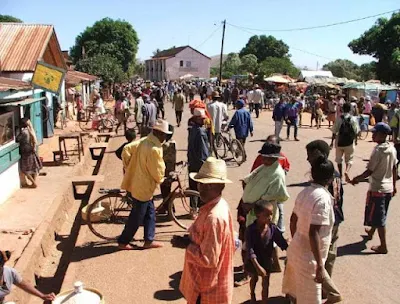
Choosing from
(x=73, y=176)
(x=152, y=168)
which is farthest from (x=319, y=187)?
(x=73, y=176)

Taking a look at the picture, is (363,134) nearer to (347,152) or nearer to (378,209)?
(347,152)

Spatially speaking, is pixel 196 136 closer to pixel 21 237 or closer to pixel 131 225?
pixel 131 225

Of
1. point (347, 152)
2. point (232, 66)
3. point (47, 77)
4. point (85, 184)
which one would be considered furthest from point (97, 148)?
point (232, 66)

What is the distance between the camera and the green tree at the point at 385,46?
31.6 m

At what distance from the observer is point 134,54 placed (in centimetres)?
5778

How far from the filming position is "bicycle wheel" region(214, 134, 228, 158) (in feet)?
39.8

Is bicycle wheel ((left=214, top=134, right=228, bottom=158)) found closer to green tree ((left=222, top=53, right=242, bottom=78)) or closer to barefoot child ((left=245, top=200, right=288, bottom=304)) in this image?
barefoot child ((left=245, top=200, right=288, bottom=304))

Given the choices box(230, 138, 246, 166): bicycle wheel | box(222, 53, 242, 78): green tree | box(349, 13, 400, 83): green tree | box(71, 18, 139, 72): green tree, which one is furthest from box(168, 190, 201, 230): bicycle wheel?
box(222, 53, 242, 78): green tree

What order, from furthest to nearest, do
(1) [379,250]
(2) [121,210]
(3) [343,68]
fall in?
1. (3) [343,68]
2. (2) [121,210]
3. (1) [379,250]

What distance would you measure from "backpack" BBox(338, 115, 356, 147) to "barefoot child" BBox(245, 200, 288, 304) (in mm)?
5270

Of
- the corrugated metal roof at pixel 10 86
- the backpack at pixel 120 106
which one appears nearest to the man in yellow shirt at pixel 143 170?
the corrugated metal roof at pixel 10 86

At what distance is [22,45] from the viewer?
1554 cm

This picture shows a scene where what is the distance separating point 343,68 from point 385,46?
4541cm

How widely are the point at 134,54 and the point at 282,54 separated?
35.9 metres
